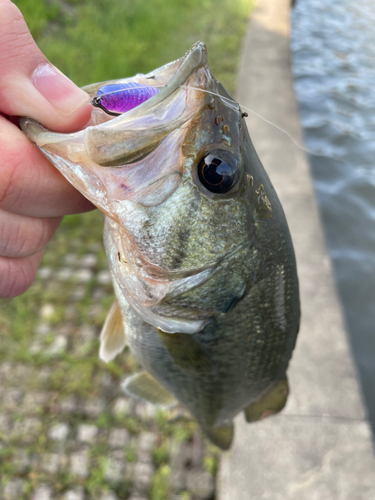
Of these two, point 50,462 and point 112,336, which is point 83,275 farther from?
point 112,336

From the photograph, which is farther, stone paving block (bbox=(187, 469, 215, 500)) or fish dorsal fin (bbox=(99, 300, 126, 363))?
stone paving block (bbox=(187, 469, 215, 500))

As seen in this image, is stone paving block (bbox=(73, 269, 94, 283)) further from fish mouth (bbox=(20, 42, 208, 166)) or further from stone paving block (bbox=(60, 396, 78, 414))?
fish mouth (bbox=(20, 42, 208, 166))

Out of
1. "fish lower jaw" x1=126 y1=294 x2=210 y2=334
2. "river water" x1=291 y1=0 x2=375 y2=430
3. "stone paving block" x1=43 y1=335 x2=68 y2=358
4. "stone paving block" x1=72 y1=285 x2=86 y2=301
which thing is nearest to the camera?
"fish lower jaw" x1=126 y1=294 x2=210 y2=334

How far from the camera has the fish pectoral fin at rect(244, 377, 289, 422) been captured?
147cm

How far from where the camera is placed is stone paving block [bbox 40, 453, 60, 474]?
2.06 m

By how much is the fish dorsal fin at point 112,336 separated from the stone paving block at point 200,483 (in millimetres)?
1038

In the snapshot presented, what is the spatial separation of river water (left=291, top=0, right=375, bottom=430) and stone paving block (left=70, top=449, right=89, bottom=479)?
168 cm

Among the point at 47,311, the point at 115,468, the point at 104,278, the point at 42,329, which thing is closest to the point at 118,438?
the point at 115,468

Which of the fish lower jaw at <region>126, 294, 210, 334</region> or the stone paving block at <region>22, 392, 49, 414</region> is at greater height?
the fish lower jaw at <region>126, 294, 210, 334</region>

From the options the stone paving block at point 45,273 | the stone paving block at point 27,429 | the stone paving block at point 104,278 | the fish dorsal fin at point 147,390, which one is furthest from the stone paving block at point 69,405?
the stone paving block at point 45,273

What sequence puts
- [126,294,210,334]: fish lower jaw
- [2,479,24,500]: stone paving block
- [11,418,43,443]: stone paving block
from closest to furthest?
[126,294,210,334]: fish lower jaw → [2,479,24,500]: stone paving block → [11,418,43,443]: stone paving block

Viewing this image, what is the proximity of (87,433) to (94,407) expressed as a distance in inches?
5.8

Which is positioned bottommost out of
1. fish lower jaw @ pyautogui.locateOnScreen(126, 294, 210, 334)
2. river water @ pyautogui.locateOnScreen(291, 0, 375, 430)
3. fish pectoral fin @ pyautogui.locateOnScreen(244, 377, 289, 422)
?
river water @ pyautogui.locateOnScreen(291, 0, 375, 430)

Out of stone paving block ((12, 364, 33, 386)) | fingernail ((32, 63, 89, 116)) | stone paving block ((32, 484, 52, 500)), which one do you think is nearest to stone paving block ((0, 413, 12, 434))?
stone paving block ((12, 364, 33, 386))
